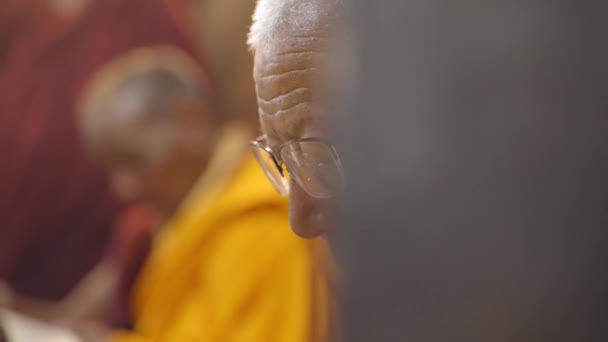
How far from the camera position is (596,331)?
1.58 feet

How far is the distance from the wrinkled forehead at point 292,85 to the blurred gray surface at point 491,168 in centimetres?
42

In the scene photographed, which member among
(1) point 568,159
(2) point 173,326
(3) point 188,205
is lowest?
(2) point 173,326

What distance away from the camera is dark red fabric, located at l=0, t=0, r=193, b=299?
3389 millimetres

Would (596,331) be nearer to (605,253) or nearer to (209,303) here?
(605,253)

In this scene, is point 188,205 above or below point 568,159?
below

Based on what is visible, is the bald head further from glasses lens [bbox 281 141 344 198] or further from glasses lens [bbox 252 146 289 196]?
glasses lens [bbox 281 141 344 198]

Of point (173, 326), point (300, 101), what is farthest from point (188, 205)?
point (300, 101)

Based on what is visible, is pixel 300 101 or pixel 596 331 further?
pixel 300 101

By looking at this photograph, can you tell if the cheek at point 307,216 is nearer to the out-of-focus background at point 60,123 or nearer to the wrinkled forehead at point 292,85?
the wrinkled forehead at point 292,85

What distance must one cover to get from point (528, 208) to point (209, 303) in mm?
1815

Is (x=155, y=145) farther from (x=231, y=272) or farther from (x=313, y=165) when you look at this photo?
(x=313, y=165)

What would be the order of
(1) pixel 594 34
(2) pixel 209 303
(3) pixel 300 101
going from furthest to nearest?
1. (2) pixel 209 303
2. (3) pixel 300 101
3. (1) pixel 594 34

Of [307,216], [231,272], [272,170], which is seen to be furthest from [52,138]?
[307,216]

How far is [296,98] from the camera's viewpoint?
981 mm
